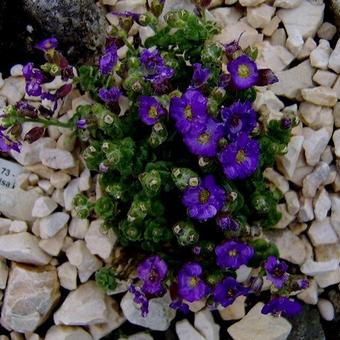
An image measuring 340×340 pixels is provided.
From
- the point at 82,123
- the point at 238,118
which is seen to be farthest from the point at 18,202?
the point at 238,118

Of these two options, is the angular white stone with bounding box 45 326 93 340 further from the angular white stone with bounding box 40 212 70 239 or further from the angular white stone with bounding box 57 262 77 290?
the angular white stone with bounding box 40 212 70 239

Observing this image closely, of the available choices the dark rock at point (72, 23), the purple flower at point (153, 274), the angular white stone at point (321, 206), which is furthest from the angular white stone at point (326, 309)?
the dark rock at point (72, 23)

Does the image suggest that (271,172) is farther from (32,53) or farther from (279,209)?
(32,53)

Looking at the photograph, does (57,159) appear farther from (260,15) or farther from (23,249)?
(260,15)

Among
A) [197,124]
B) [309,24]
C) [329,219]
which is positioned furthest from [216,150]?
[309,24]

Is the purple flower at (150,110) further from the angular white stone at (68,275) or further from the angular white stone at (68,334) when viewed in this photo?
the angular white stone at (68,334)

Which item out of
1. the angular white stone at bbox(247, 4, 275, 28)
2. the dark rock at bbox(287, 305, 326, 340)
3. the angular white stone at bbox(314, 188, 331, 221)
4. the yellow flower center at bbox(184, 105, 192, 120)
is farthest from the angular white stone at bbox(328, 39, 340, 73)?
the dark rock at bbox(287, 305, 326, 340)
